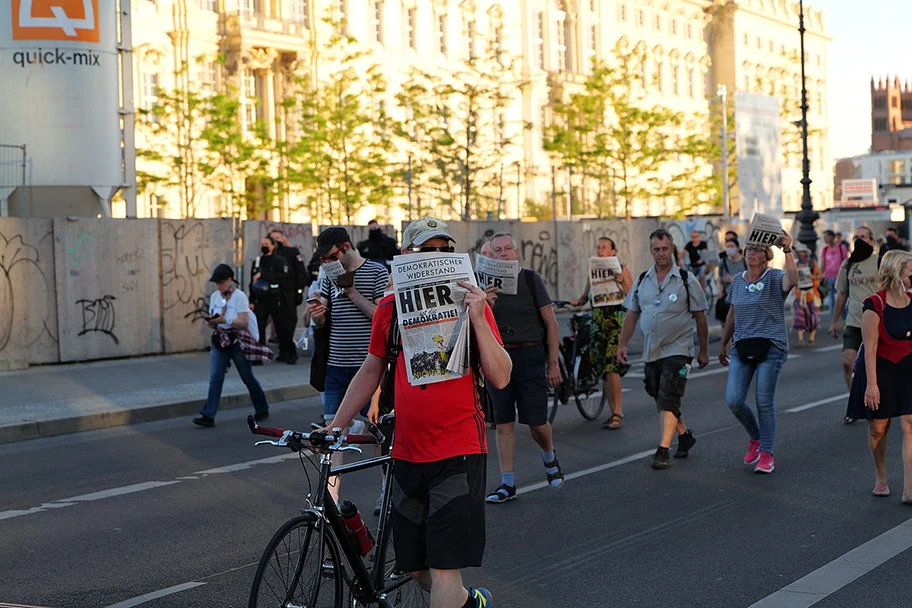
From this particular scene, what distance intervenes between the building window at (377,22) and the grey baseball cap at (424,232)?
173 ft

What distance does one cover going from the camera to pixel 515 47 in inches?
2616

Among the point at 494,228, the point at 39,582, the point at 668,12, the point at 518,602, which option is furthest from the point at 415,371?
the point at 668,12

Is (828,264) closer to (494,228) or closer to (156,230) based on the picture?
(494,228)

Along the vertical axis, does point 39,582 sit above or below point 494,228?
below

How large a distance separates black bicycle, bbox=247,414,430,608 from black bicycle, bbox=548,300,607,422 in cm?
778

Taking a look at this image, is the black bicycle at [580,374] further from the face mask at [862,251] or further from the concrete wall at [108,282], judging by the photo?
the concrete wall at [108,282]

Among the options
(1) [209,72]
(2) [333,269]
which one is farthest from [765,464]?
(1) [209,72]

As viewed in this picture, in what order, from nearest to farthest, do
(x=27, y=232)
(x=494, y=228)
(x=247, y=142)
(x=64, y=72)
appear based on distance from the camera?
(x=27, y=232), (x=64, y=72), (x=494, y=228), (x=247, y=142)

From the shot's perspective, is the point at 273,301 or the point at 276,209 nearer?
the point at 273,301

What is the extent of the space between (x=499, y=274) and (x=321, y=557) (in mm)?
4365

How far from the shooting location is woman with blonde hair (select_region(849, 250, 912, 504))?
874cm

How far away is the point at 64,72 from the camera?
72.0ft

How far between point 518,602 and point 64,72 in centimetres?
1772

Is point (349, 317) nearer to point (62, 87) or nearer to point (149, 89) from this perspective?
point (62, 87)
